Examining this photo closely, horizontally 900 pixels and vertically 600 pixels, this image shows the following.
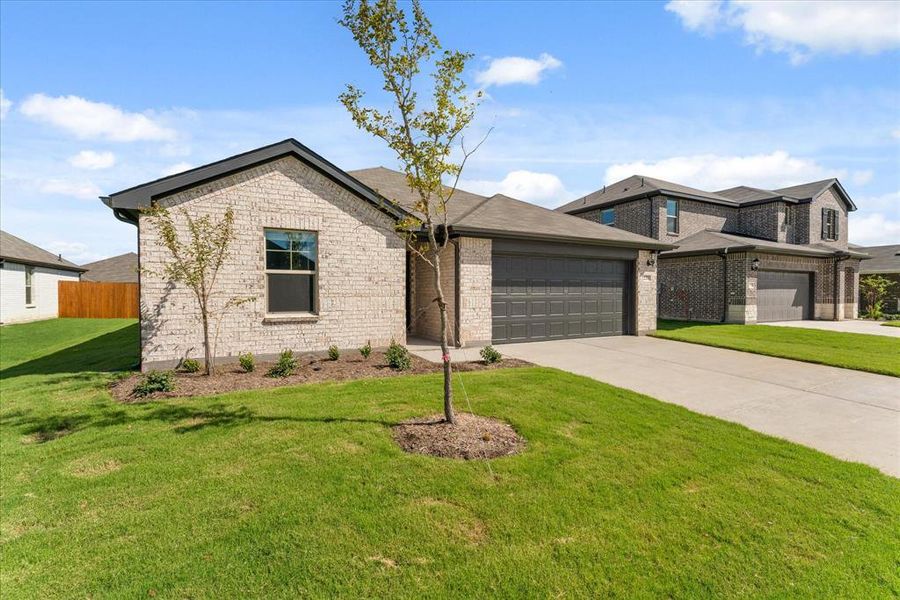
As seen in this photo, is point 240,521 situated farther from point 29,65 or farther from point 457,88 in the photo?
point 29,65

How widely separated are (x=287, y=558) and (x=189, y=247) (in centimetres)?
692

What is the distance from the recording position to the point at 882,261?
27.1 m

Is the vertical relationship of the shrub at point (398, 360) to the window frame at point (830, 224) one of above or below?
below

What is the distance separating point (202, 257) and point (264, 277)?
4.34 feet

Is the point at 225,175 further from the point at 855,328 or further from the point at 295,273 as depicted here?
the point at 855,328

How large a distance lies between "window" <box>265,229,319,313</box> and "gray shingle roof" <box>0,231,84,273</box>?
18.5 m

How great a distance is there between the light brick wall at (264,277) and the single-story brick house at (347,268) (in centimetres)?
2

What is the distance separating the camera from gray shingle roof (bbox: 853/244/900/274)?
25373 millimetres

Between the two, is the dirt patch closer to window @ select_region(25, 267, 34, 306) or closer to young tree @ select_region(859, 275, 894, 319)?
window @ select_region(25, 267, 34, 306)

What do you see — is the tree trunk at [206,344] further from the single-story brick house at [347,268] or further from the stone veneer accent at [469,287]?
the stone veneer accent at [469,287]

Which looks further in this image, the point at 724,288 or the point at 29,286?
the point at 29,286

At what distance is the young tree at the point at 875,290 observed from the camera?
77.5 ft

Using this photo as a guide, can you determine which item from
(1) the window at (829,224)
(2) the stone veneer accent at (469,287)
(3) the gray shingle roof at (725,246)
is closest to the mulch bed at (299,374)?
(2) the stone veneer accent at (469,287)

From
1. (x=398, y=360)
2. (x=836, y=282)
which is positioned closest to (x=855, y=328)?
(x=836, y=282)
